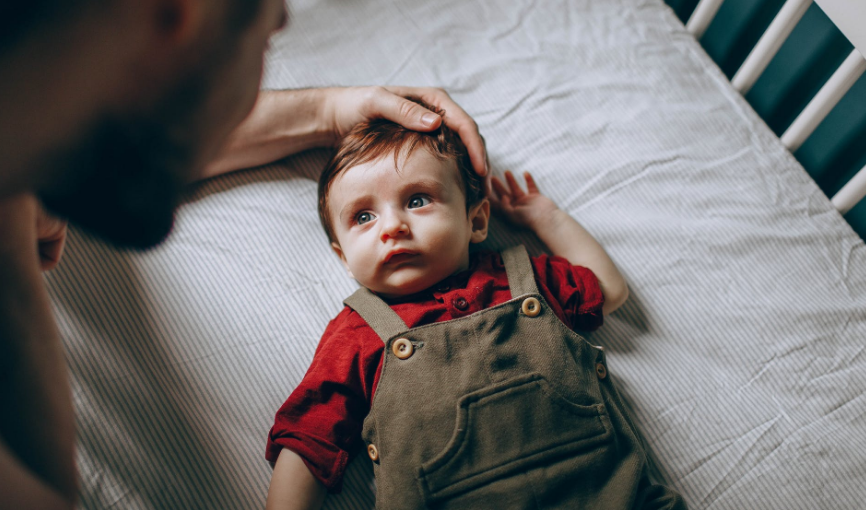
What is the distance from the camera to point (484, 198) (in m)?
0.94

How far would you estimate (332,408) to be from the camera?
74 centimetres

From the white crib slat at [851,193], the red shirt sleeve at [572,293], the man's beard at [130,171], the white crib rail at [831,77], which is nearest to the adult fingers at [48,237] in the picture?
the man's beard at [130,171]

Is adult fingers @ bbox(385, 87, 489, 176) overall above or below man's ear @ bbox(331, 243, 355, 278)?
above

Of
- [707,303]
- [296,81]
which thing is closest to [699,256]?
[707,303]

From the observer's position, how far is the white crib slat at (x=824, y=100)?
885 millimetres

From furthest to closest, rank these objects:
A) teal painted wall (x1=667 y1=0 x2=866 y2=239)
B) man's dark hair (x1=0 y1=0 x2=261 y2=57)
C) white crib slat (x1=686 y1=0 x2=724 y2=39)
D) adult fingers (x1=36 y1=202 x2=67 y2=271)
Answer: white crib slat (x1=686 y1=0 x2=724 y2=39) → teal painted wall (x1=667 y1=0 x2=866 y2=239) → adult fingers (x1=36 y1=202 x2=67 y2=271) → man's dark hair (x1=0 y1=0 x2=261 y2=57)

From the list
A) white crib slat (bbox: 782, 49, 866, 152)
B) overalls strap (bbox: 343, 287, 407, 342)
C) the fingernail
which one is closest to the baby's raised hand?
the fingernail

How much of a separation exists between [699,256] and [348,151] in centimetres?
66

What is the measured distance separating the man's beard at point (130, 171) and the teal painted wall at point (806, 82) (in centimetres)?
111

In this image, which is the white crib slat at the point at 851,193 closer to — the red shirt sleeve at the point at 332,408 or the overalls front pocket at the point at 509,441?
the overalls front pocket at the point at 509,441

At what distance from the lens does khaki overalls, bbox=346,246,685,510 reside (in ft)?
2.25

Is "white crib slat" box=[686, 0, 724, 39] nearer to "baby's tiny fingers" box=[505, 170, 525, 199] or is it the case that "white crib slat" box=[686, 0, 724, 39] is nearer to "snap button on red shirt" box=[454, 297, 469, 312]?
"baby's tiny fingers" box=[505, 170, 525, 199]

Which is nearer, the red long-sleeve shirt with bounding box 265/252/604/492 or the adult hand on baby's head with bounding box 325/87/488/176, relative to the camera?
the red long-sleeve shirt with bounding box 265/252/604/492

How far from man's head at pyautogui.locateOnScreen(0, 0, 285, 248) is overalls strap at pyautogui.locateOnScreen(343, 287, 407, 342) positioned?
0.39m
